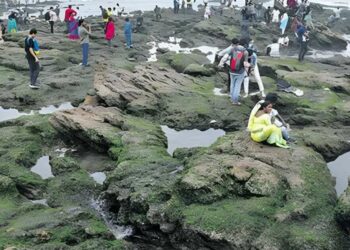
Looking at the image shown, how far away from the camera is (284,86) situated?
24.4m

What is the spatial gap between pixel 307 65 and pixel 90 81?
51.0 ft

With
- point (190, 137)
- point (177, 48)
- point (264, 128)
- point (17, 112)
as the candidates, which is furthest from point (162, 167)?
point (177, 48)

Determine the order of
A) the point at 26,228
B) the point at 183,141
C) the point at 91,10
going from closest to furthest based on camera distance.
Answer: the point at 26,228
the point at 183,141
the point at 91,10

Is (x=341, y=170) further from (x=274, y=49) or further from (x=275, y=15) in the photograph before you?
(x=275, y=15)

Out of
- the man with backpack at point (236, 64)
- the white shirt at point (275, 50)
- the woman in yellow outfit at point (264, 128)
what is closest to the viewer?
the woman in yellow outfit at point (264, 128)

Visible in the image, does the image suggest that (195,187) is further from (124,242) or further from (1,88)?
(1,88)

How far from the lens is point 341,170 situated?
16.4 m

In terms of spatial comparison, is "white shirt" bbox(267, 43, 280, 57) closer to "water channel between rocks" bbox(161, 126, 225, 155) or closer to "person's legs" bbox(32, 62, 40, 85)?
"water channel between rocks" bbox(161, 126, 225, 155)

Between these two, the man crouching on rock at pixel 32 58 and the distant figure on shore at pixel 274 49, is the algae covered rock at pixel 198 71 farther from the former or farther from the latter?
the distant figure on shore at pixel 274 49

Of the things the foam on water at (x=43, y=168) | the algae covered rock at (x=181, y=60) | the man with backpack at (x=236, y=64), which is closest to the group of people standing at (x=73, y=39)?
the algae covered rock at (x=181, y=60)

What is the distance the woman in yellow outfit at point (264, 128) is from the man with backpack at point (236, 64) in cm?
638

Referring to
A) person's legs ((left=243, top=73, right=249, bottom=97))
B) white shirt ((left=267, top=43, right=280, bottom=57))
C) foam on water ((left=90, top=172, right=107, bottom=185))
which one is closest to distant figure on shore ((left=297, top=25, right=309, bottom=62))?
white shirt ((left=267, top=43, right=280, bottom=57))

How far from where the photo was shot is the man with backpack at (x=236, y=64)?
21141 mm

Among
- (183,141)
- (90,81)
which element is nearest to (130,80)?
(90,81)
